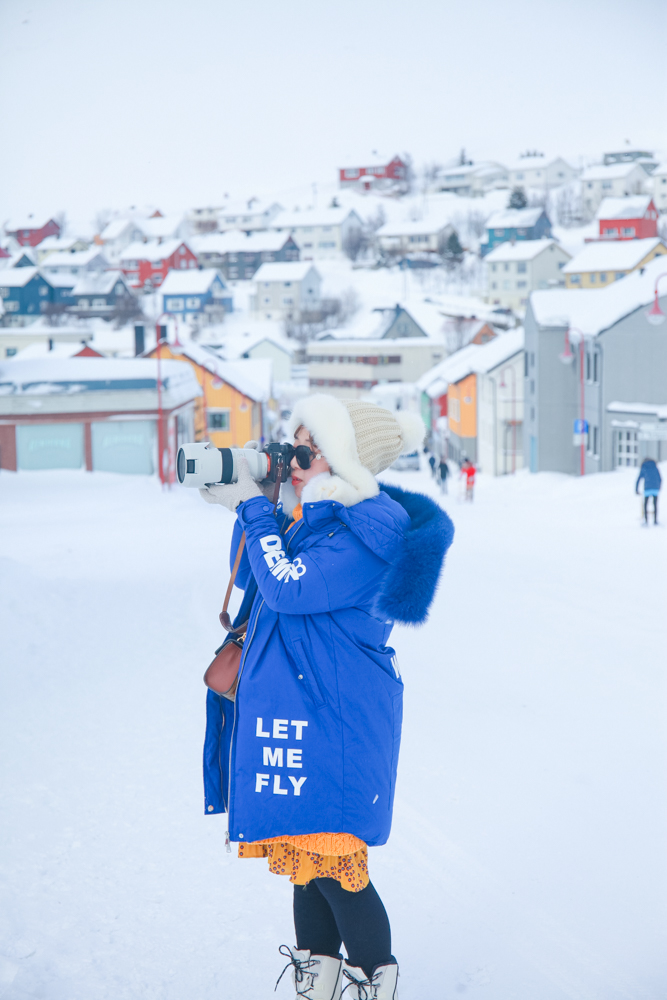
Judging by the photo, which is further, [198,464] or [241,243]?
[241,243]

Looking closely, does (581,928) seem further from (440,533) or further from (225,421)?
(225,421)

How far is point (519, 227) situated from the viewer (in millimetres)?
86375

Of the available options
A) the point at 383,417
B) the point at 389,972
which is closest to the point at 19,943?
the point at 389,972

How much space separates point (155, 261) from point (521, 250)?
117 feet

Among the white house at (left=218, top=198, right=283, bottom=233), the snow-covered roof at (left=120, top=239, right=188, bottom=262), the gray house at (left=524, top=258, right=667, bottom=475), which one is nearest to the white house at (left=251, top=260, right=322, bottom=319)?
the snow-covered roof at (left=120, top=239, right=188, bottom=262)

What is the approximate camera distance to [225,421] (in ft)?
118

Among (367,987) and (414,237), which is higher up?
(414,237)

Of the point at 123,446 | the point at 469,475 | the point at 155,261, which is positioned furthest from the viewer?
the point at 155,261

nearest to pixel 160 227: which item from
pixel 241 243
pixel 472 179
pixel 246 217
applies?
pixel 246 217

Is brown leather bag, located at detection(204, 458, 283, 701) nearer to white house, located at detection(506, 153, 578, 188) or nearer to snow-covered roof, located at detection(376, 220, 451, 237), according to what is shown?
snow-covered roof, located at detection(376, 220, 451, 237)

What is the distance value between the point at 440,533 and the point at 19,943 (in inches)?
71.3

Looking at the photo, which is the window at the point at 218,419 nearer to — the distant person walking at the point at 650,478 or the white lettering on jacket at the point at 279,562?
the distant person walking at the point at 650,478

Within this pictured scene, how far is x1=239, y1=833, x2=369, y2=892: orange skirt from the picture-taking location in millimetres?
2203

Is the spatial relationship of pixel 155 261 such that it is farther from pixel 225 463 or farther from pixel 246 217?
pixel 225 463
